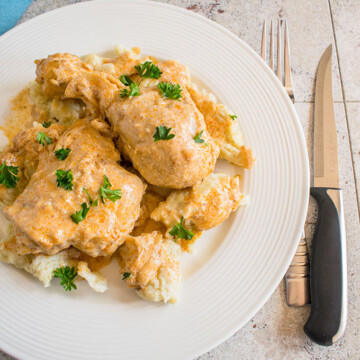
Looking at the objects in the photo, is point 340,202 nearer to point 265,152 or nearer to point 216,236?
point 265,152

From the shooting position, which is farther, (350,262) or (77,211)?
(350,262)

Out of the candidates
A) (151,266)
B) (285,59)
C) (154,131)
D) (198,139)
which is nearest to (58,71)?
(154,131)

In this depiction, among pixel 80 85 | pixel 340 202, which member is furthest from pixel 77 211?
pixel 340 202

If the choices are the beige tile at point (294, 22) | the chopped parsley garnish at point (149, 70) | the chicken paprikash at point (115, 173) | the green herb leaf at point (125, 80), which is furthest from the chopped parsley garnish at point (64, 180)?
the beige tile at point (294, 22)

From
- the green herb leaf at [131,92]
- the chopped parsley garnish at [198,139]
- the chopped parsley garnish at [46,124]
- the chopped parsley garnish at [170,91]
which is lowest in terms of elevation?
the chopped parsley garnish at [198,139]

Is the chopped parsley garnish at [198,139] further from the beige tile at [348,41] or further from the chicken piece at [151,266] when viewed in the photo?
the beige tile at [348,41]

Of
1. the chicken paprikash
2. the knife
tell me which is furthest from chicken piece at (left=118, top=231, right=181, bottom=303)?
the knife
